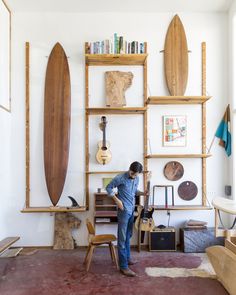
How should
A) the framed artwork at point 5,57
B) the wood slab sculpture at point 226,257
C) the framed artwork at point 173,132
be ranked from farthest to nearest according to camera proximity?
the framed artwork at point 173,132
the framed artwork at point 5,57
the wood slab sculpture at point 226,257

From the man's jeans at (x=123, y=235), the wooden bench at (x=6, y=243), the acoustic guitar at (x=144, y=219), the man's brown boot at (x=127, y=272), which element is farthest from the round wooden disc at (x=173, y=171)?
the wooden bench at (x=6, y=243)

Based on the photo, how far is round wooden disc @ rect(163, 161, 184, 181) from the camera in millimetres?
5273

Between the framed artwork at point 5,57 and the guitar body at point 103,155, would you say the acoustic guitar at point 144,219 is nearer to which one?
the guitar body at point 103,155

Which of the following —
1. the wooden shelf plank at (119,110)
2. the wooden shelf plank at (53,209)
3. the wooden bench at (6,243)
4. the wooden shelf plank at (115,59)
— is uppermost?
the wooden shelf plank at (115,59)

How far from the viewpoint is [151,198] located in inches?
206

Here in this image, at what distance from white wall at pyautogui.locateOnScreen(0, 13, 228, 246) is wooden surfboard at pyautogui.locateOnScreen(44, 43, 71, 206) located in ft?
0.33

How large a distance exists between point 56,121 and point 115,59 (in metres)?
1.36

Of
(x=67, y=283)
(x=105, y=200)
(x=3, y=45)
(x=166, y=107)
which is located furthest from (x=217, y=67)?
(x=67, y=283)

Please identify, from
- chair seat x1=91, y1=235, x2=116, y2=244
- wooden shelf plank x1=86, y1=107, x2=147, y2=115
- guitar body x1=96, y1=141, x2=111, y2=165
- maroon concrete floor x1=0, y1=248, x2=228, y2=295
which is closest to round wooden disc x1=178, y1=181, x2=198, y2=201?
maroon concrete floor x1=0, y1=248, x2=228, y2=295

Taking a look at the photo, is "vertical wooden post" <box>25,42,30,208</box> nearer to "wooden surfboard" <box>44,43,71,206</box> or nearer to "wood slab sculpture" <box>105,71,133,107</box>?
"wooden surfboard" <box>44,43,71,206</box>

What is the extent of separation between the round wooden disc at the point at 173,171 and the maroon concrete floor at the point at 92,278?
1.19m

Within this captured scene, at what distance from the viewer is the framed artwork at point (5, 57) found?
16.0 feet

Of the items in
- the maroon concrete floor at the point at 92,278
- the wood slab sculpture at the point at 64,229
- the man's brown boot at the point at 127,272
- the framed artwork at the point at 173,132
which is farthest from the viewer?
the framed artwork at the point at 173,132

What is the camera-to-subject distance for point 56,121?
5.23 metres
